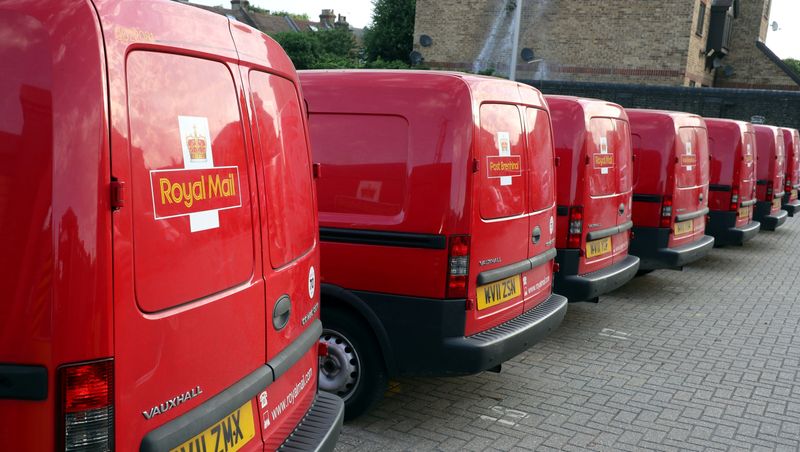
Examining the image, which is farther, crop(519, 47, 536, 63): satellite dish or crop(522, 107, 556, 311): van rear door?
crop(519, 47, 536, 63): satellite dish

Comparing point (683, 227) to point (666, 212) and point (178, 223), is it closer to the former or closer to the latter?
point (666, 212)

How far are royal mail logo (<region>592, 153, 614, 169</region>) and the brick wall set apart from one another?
82.7 ft

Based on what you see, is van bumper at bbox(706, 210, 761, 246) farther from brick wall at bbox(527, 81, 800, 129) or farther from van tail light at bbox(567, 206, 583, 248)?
brick wall at bbox(527, 81, 800, 129)

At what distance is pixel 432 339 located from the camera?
479cm

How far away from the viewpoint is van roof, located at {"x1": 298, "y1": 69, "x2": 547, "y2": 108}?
4855 millimetres

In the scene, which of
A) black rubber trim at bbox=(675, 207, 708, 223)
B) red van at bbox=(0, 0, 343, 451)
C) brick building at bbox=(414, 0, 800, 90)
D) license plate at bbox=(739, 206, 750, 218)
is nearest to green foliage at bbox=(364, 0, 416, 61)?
brick building at bbox=(414, 0, 800, 90)

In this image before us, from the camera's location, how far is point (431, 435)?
5.07 m

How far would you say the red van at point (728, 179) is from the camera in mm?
12062

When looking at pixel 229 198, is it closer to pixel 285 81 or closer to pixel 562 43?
pixel 285 81

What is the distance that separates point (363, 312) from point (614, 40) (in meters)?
34.1

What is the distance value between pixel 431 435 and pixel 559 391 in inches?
54.0

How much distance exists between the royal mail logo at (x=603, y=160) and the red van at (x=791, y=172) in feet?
37.9

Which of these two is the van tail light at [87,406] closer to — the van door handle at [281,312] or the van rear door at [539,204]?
the van door handle at [281,312]

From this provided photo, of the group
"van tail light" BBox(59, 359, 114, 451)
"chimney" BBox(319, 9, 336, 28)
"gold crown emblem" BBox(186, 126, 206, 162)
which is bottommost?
"van tail light" BBox(59, 359, 114, 451)
